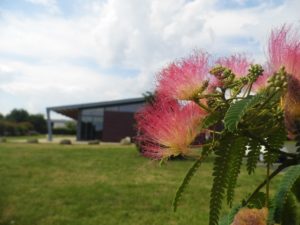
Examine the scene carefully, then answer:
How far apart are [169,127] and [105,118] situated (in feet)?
123

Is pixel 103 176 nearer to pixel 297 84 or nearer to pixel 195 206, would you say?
pixel 195 206

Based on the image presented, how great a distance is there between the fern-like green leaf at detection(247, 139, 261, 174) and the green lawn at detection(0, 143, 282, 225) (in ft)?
16.7

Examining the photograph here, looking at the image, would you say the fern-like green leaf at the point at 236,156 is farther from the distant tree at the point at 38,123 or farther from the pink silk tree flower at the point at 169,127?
the distant tree at the point at 38,123

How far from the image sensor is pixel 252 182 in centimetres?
1115

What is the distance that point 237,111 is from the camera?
39.4 inches

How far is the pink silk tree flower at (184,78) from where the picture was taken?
113cm

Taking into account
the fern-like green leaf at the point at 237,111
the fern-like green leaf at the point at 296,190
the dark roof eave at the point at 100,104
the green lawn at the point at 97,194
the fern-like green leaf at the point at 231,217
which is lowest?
the green lawn at the point at 97,194

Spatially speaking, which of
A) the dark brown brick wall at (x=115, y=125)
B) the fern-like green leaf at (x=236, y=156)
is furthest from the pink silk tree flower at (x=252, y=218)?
the dark brown brick wall at (x=115, y=125)

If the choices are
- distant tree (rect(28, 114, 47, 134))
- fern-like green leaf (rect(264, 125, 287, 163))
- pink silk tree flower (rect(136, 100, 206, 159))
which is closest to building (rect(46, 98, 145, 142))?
distant tree (rect(28, 114, 47, 134))

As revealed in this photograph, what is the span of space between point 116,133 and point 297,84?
37387 mm

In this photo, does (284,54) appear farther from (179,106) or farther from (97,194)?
(97,194)

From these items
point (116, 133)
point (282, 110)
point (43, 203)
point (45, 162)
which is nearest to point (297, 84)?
point (282, 110)

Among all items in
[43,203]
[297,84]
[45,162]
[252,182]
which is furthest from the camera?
[45,162]

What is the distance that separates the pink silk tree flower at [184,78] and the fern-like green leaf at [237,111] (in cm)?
12
